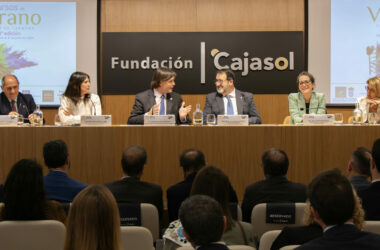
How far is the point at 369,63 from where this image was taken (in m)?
7.06

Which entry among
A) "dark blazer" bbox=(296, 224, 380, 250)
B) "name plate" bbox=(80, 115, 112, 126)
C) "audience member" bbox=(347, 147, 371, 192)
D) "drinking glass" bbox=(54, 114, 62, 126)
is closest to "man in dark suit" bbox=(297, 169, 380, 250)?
"dark blazer" bbox=(296, 224, 380, 250)

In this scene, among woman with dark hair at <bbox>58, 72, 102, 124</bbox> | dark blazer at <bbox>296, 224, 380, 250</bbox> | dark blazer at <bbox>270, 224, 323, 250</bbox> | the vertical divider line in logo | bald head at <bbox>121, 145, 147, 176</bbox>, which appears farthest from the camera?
the vertical divider line in logo

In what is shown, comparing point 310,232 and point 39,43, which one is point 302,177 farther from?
point 39,43

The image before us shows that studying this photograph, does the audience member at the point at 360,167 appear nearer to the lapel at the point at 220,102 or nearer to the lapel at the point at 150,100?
the lapel at the point at 220,102

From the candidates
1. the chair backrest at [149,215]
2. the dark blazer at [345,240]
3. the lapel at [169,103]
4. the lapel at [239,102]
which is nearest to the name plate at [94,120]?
the lapel at [169,103]

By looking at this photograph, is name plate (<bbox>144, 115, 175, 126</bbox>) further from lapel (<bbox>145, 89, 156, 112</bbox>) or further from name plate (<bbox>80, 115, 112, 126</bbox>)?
lapel (<bbox>145, 89, 156, 112</bbox>)

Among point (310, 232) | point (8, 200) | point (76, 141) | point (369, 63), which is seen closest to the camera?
point (310, 232)

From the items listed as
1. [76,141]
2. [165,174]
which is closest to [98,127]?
[76,141]

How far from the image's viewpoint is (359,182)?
3.23 m

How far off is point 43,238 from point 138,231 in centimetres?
44

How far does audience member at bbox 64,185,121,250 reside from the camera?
190 cm

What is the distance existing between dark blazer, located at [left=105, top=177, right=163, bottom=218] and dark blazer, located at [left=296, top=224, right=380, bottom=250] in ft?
5.55

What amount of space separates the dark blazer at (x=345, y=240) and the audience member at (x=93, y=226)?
27.3 inches

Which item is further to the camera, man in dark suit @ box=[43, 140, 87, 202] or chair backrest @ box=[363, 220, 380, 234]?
man in dark suit @ box=[43, 140, 87, 202]
